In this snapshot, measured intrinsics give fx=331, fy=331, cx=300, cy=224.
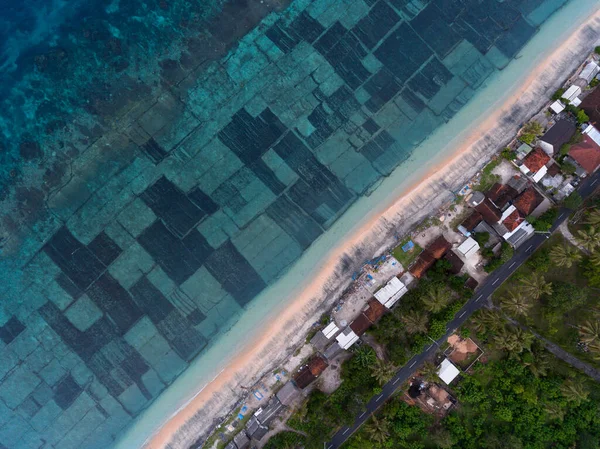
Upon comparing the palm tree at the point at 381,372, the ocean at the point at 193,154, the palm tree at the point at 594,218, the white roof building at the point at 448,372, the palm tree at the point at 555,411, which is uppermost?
the ocean at the point at 193,154

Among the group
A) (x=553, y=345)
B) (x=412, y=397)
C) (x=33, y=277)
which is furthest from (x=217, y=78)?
(x=553, y=345)

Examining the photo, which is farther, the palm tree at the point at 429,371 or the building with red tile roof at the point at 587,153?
the building with red tile roof at the point at 587,153

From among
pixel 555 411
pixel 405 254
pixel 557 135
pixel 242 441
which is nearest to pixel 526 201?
pixel 557 135

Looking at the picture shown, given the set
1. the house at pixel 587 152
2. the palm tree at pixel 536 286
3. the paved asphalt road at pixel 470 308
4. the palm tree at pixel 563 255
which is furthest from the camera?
the paved asphalt road at pixel 470 308

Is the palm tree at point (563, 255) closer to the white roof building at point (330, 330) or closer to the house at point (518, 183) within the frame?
the house at point (518, 183)

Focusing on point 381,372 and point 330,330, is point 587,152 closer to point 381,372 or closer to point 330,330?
point 381,372

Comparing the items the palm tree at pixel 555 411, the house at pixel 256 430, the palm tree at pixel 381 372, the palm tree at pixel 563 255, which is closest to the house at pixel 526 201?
the palm tree at pixel 563 255
